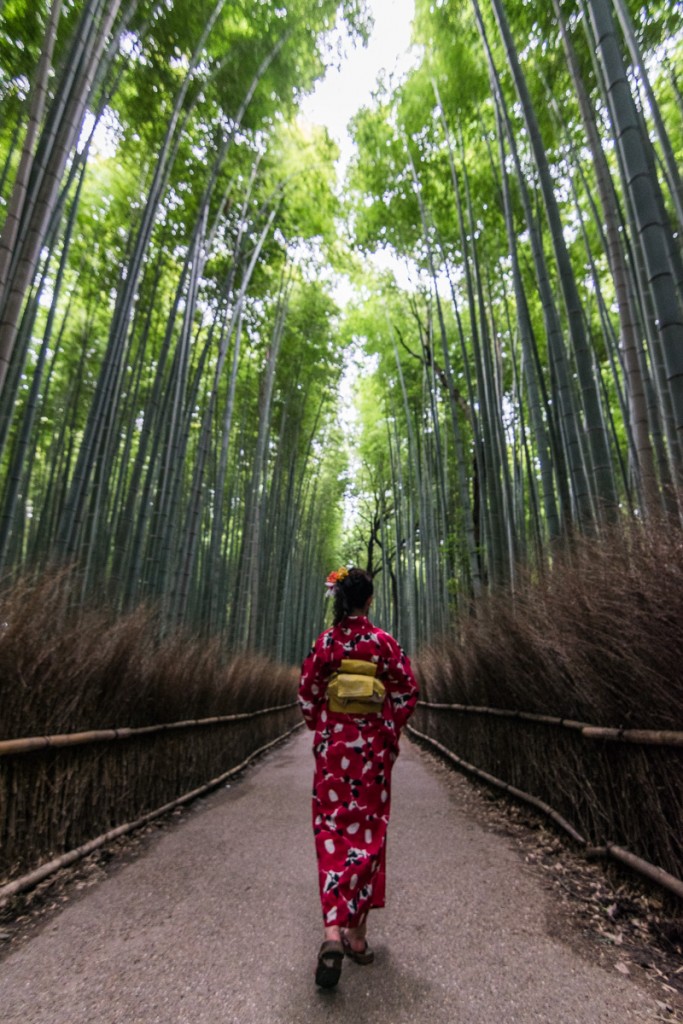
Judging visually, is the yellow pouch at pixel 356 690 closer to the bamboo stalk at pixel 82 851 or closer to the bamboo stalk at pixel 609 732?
the bamboo stalk at pixel 609 732

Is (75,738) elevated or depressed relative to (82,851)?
elevated

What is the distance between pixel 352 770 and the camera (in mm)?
1462

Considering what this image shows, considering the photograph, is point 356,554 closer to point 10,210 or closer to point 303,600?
point 303,600

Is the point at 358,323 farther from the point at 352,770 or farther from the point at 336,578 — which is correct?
the point at 352,770

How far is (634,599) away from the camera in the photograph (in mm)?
1528

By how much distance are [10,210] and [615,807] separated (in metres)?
2.95

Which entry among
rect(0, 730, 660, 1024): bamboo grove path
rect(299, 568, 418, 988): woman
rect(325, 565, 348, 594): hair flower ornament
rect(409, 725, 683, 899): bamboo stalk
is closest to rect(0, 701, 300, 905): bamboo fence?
rect(0, 730, 660, 1024): bamboo grove path

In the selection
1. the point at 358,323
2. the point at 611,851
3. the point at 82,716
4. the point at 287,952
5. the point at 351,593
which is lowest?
the point at 287,952

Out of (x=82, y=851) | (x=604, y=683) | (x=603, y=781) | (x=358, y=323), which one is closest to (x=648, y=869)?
(x=603, y=781)

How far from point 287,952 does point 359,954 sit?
0.62 ft

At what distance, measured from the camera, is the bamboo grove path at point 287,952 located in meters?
1.11

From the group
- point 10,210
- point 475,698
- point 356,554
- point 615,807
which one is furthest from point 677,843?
point 356,554

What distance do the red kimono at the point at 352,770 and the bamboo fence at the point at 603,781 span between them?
67 centimetres

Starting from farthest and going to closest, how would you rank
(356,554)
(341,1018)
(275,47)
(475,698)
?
1. (356,554)
2. (275,47)
3. (475,698)
4. (341,1018)
